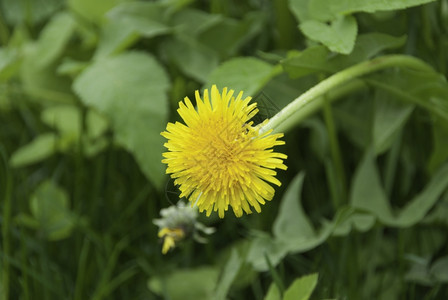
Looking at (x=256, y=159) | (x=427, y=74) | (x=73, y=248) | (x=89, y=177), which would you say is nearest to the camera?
(x=256, y=159)

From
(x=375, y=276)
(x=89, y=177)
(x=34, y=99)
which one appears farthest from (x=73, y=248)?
(x=375, y=276)

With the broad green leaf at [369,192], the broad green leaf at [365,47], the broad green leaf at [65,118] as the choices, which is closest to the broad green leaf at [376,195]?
the broad green leaf at [369,192]

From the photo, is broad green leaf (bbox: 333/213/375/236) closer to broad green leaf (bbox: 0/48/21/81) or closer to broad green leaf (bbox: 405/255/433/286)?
broad green leaf (bbox: 405/255/433/286)

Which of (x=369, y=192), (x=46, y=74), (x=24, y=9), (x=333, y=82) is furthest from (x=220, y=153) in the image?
(x=24, y=9)

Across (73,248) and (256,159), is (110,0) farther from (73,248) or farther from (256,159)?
(256,159)

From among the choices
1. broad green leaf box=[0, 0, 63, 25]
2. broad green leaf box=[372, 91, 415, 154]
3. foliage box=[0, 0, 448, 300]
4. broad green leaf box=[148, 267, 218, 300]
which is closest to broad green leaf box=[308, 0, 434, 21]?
foliage box=[0, 0, 448, 300]

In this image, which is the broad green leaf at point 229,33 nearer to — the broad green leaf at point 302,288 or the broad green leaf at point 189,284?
the broad green leaf at point 189,284
